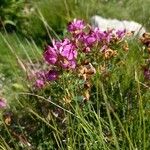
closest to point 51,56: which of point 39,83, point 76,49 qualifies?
point 76,49

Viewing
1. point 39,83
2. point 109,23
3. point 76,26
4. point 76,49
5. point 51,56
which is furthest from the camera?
point 109,23

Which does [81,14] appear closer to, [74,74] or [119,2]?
[119,2]

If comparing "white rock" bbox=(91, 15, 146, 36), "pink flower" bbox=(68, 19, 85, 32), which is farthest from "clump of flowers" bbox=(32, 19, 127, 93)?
"white rock" bbox=(91, 15, 146, 36)

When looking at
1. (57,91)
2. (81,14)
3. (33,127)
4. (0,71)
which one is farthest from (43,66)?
(57,91)

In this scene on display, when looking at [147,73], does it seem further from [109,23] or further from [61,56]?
[109,23]

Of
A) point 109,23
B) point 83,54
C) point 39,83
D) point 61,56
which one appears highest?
point 61,56

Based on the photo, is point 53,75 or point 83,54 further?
point 83,54

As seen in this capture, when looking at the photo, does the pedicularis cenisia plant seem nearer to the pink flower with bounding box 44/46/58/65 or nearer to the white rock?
the pink flower with bounding box 44/46/58/65
